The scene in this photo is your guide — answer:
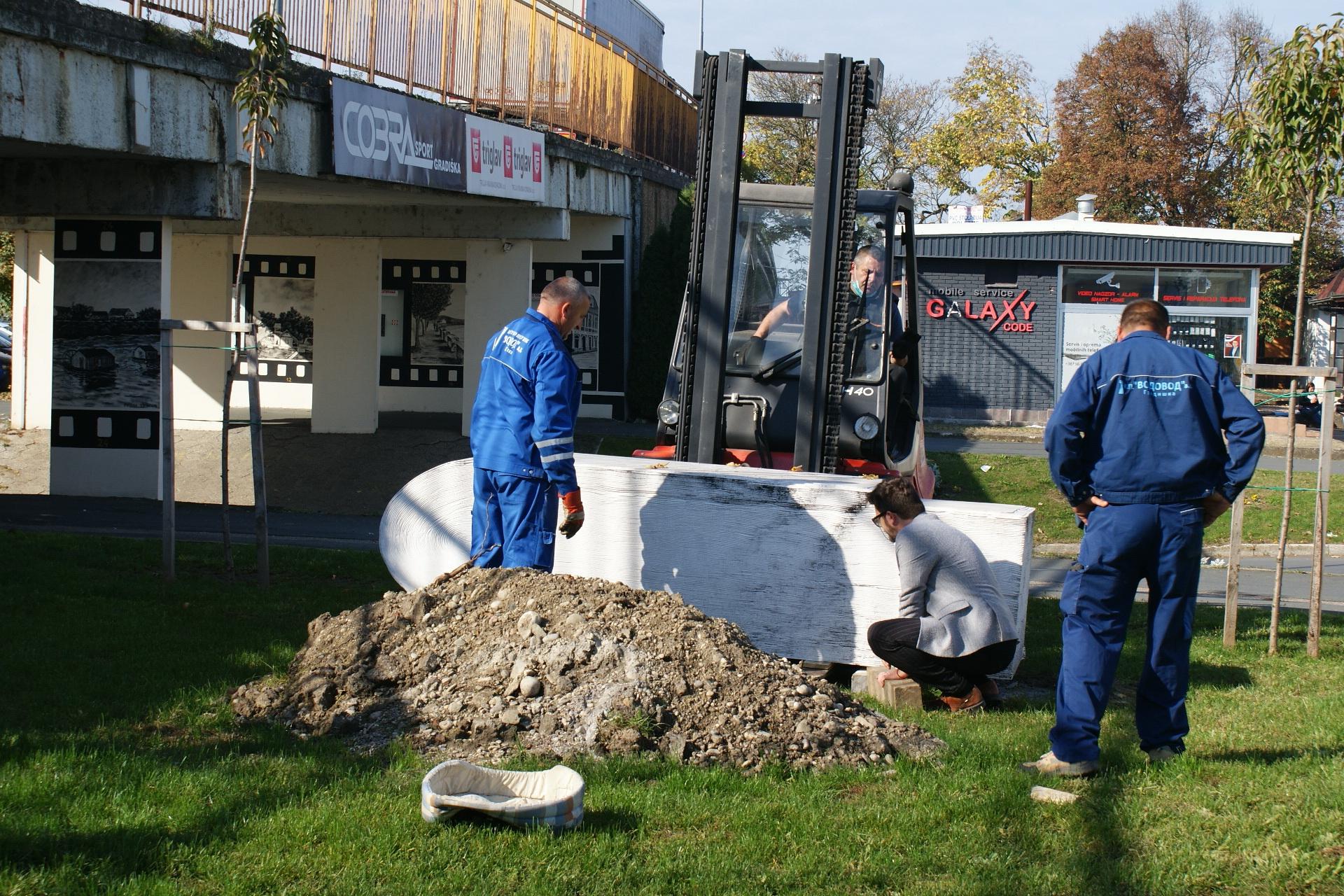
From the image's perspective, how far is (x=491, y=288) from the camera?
65.2 ft

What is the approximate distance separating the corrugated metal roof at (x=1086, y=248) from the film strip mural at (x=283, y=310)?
39.1ft

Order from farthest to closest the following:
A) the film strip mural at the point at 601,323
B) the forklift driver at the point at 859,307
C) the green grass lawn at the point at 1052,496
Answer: the film strip mural at the point at 601,323
the green grass lawn at the point at 1052,496
the forklift driver at the point at 859,307

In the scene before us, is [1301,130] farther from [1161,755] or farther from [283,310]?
[283,310]

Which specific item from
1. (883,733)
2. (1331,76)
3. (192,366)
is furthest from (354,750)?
(192,366)

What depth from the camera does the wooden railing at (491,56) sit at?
44.6 feet

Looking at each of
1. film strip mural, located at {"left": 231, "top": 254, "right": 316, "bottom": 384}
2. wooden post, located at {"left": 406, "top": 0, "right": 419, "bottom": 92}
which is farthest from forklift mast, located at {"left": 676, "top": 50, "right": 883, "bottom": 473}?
film strip mural, located at {"left": 231, "top": 254, "right": 316, "bottom": 384}

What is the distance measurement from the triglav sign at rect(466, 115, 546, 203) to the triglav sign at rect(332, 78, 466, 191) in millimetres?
284

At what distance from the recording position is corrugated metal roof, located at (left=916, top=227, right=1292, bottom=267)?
85.2 ft

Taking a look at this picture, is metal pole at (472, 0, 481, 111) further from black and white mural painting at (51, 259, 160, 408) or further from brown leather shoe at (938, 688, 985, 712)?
brown leather shoe at (938, 688, 985, 712)

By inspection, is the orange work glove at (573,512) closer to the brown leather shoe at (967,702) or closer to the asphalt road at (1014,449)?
the brown leather shoe at (967,702)

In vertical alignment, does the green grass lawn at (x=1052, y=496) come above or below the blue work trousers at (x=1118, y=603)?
below

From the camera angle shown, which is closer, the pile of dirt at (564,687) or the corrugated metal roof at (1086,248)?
the pile of dirt at (564,687)

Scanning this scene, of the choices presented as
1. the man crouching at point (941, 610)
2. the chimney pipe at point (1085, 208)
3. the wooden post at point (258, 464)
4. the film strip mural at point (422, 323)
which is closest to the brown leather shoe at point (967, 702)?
the man crouching at point (941, 610)

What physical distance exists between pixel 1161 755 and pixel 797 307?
4.39 m
